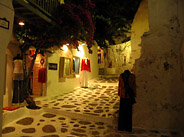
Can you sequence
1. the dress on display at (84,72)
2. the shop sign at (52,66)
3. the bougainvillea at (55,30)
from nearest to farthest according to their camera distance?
the bougainvillea at (55,30)
the shop sign at (52,66)
the dress on display at (84,72)

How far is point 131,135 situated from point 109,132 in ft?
2.24

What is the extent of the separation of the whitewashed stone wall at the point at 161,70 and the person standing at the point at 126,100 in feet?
0.91

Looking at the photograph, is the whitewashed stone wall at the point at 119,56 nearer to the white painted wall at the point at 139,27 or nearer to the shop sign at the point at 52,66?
the white painted wall at the point at 139,27

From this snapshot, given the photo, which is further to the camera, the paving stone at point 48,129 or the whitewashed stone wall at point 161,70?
the whitewashed stone wall at point 161,70

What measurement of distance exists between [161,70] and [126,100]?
1541 mm

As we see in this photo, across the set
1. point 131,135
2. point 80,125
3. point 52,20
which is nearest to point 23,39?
point 52,20

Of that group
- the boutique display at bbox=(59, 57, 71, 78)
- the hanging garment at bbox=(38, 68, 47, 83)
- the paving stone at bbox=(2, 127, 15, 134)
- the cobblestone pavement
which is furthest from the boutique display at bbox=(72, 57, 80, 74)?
the paving stone at bbox=(2, 127, 15, 134)

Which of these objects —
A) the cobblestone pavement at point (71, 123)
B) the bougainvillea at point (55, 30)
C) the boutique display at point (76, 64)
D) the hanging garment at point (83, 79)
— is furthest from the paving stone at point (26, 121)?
the hanging garment at point (83, 79)

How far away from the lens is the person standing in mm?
4348

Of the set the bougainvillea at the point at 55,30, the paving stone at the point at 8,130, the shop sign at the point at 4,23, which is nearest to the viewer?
the shop sign at the point at 4,23

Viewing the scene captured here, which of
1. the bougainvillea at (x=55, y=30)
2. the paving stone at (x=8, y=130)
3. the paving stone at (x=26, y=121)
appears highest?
the bougainvillea at (x=55, y=30)

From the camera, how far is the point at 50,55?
7070 millimetres

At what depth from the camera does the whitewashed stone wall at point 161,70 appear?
168 inches

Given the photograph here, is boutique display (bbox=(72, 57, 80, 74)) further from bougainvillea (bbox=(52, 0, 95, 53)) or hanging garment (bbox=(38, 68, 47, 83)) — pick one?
bougainvillea (bbox=(52, 0, 95, 53))
